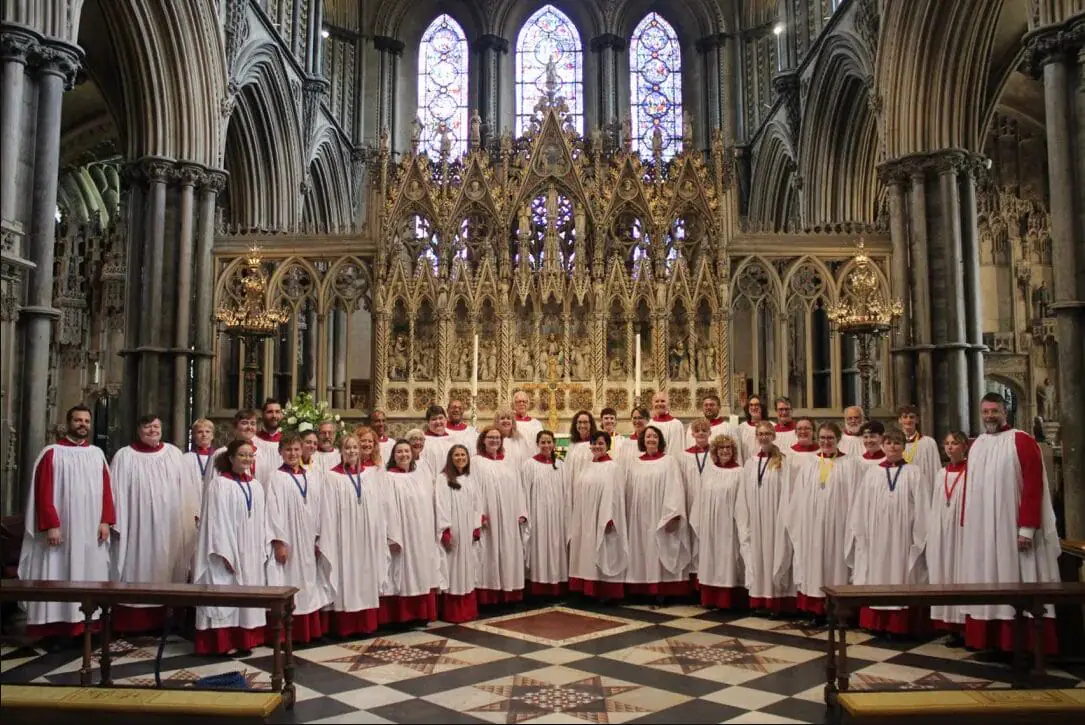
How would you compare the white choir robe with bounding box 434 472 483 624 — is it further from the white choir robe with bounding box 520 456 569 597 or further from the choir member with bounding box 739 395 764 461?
the choir member with bounding box 739 395 764 461

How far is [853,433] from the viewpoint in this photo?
8562 mm

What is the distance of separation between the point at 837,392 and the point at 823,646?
5363mm

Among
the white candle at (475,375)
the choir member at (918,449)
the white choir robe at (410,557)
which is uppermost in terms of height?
the white candle at (475,375)

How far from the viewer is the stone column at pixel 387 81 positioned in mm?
23219

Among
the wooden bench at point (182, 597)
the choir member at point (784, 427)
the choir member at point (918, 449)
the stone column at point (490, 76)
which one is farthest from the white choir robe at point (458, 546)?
the stone column at point (490, 76)

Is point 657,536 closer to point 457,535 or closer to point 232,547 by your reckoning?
point 457,535

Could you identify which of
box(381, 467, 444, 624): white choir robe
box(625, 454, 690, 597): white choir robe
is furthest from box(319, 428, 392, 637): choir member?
box(625, 454, 690, 597): white choir robe

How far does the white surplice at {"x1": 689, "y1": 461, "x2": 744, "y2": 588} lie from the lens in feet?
27.3

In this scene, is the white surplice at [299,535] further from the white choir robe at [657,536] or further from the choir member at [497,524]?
the white choir robe at [657,536]

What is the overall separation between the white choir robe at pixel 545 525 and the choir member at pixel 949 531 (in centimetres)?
337

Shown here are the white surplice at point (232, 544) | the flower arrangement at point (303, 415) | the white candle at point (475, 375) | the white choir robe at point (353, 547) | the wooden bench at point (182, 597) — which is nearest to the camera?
the wooden bench at point (182, 597)

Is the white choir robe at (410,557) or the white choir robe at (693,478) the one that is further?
the white choir robe at (693,478)

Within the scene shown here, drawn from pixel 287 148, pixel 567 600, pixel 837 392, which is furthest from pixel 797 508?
pixel 287 148

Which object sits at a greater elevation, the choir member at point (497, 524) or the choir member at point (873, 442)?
the choir member at point (873, 442)
